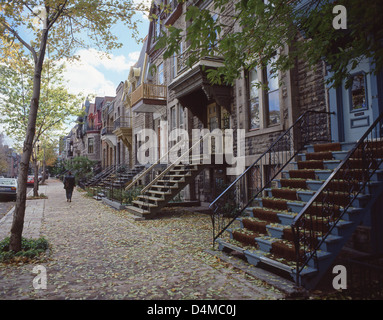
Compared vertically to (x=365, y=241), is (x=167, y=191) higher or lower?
higher

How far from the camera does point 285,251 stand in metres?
4.95

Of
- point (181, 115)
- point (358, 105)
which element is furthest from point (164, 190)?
point (358, 105)

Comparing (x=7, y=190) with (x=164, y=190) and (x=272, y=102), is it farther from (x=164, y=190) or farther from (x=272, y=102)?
(x=272, y=102)

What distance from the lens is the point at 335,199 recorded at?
5434 mm

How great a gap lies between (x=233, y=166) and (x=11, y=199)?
15.3m

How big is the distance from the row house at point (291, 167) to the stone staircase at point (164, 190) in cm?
5

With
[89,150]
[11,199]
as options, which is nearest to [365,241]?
[11,199]

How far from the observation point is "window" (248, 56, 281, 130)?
9.88 m

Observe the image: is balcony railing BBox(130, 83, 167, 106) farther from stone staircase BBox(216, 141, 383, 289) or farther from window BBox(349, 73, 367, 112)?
window BBox(349, 73, 367, 112)

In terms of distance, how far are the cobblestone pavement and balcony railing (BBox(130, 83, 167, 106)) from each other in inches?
412

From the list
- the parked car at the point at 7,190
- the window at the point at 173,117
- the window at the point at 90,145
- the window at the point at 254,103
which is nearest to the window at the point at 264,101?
the window at the point at 254,103

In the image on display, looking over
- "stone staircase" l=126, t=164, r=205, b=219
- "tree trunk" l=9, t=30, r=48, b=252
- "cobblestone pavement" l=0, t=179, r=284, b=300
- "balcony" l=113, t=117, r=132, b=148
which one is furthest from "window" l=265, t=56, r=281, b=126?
"balcony" l=113, t=117, r=132, b=148
